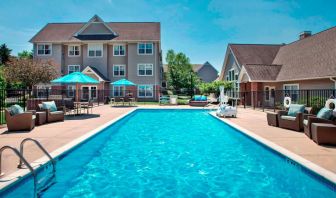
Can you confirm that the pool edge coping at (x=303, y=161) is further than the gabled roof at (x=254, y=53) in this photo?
No

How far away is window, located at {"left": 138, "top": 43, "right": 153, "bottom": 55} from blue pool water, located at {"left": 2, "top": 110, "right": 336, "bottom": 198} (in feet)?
82.9

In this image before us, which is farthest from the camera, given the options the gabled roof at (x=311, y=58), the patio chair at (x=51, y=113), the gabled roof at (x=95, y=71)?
the gabled roof at (x=95, y=71)

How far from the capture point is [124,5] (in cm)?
1841

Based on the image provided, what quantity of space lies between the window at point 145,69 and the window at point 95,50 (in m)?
5.93

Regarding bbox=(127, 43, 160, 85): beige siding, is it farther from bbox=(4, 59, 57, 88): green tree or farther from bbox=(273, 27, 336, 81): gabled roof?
bbox=(273, 27, 336, 81): gabled roof

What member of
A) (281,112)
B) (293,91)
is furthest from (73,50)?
(281,112)


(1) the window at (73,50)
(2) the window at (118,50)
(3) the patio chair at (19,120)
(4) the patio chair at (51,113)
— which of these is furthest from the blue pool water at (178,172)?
(1) the window at (73,50)

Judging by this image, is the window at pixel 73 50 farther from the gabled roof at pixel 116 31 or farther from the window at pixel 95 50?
the window at pixel 95 50

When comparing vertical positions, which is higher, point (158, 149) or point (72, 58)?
point (72, 58)

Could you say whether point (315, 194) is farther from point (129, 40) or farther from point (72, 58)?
point (72, 58)

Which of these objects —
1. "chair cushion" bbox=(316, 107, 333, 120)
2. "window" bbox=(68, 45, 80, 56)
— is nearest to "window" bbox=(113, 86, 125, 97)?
"window" bbox=(68, 45, 80, 56)

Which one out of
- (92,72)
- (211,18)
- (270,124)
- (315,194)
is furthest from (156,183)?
(92,72)

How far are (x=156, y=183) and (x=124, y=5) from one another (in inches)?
655

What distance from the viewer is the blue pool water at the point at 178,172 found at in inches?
175
